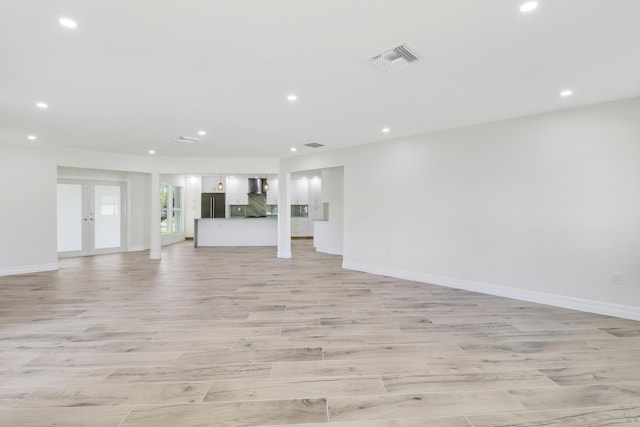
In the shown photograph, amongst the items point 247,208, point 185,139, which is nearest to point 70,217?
point 185,139

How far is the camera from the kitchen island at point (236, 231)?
31.6ft

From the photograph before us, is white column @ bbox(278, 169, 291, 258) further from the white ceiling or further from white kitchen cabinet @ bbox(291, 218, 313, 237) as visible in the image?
white kitchen cabinet @ bbox(291, 218, 313, 237)

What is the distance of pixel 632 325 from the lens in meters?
3.10

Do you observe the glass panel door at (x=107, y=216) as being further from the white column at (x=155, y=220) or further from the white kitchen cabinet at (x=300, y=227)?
the white kitchen cabinet at (x=300, y=227)

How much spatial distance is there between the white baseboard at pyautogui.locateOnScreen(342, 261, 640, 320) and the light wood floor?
0.61ft

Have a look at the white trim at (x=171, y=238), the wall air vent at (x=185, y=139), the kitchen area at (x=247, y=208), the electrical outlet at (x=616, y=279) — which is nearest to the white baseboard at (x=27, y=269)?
the white trim at (x=171, y=238)

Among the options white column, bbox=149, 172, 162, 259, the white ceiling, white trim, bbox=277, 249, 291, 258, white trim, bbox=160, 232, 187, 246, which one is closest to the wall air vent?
the white ceiling

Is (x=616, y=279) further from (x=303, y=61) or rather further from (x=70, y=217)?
(x=70, y=217)

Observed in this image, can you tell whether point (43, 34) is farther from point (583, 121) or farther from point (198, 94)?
point (583, 121)

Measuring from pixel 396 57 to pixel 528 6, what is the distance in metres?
0.91

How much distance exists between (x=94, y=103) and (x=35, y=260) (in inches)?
172

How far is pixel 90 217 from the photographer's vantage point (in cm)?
758

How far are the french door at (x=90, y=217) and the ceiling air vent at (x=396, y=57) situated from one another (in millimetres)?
8359

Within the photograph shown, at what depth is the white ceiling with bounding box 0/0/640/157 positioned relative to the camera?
73.5 inches
